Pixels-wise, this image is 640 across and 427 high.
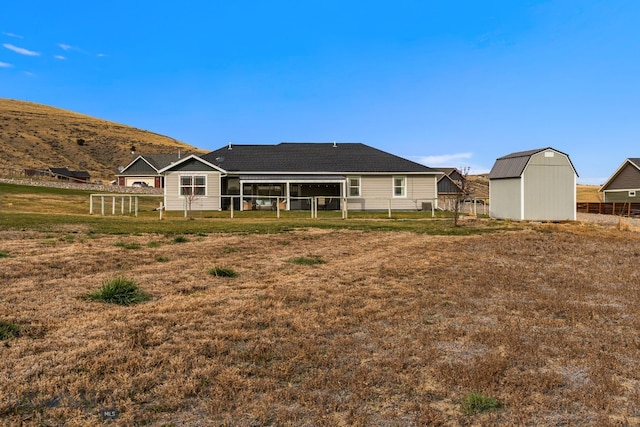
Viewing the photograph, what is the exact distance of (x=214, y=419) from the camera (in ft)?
9.75

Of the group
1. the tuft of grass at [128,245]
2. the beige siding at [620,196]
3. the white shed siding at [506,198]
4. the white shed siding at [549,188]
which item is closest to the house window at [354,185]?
the white shed siding at [506,198]

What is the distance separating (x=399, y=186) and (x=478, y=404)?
98.3ft

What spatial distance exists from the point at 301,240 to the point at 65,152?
89577 millimetres

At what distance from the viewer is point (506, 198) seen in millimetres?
24750

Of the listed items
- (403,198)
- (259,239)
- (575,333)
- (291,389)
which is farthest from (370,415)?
(403,198)

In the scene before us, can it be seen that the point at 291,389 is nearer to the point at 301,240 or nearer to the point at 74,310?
the point at 74,310

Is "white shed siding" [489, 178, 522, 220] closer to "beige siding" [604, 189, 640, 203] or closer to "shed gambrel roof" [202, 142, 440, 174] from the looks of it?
Answer: "shed gambrel roof" [202, 142, 440, 174]

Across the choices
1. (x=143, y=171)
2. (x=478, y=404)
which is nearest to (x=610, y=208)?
(x=478, y=404)

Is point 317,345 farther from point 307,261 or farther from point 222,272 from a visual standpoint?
point 307,261

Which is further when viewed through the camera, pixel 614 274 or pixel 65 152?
pixel 65 152

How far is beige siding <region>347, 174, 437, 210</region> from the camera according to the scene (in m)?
32.3

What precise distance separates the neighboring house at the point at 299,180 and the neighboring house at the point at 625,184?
2357cm

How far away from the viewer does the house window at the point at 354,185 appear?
32688mm

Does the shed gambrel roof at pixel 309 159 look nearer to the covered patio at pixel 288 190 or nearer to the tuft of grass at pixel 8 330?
the covered patio at pixel 288 190
